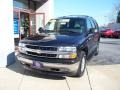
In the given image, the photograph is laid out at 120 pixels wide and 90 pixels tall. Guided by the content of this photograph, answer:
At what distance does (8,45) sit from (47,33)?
141 centimetres

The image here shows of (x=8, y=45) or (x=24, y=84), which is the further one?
(x=8, y=45)

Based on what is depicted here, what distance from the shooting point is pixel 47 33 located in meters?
8.92

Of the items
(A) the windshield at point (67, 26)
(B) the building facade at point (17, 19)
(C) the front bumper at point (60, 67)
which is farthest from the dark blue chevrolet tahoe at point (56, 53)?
(B) the building facade at point (17, 19)

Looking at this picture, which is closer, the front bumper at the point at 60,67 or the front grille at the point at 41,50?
Answer: the front bumper at the point at 60,67

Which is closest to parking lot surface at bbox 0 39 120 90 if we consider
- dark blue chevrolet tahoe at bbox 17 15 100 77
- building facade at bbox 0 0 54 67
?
dark blue chevrolet tahoe at bbox 17 15 100 77

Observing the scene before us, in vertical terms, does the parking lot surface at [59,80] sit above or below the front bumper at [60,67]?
below

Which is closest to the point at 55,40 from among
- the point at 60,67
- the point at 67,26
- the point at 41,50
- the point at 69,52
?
the point at 41,50

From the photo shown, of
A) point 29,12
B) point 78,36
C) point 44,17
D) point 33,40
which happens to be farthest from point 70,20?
point 44,17

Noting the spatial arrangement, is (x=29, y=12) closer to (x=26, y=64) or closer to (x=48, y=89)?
(x=26, y=64)

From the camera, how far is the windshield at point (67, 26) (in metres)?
8.78

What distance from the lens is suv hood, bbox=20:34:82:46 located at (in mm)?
7360

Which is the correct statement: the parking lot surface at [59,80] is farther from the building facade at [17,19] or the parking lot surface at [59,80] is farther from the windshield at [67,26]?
the windshield at [67,26]

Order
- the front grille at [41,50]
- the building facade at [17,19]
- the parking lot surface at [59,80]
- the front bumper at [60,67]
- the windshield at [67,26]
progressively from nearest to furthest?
1. the parking lot surface at [59,80]
2. the front bumper at [60,67]
3. the front grille at [41,50]
4. the windshield at [67,26]
5. the building facade at [17,19]

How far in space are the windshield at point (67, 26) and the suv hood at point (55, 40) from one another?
0.74 m
